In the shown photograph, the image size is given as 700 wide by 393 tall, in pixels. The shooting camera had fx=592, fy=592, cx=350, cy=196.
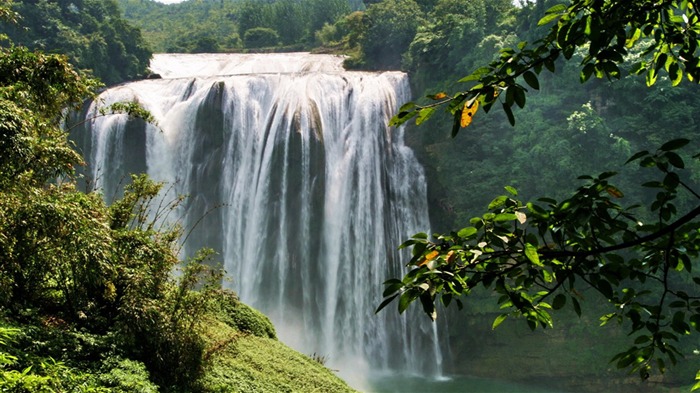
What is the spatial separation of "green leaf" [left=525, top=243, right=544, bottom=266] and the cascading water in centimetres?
1741

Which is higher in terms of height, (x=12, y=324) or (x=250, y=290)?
(x=250, y=290)

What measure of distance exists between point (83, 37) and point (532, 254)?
33687mm

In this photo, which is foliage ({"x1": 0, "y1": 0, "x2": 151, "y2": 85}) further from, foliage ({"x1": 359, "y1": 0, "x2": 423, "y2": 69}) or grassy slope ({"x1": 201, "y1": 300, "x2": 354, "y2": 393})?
grassy slope ({"x1": 201, "y1": 300, "x2": 354, "y2": 393})

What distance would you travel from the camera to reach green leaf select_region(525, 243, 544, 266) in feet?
6.28

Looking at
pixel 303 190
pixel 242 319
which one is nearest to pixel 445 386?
pixel 303 190

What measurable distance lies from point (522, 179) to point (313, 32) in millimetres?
32947

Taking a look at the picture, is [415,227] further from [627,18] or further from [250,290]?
[627,18]

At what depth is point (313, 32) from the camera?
163 ft

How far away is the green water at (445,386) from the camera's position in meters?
18.0

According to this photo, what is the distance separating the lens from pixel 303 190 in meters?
22.2

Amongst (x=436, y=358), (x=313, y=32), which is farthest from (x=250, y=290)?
(x=313, y=32)

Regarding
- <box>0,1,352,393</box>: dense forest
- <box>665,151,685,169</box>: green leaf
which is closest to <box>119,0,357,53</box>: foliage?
<box>0,1,352,393</box>: dense forest

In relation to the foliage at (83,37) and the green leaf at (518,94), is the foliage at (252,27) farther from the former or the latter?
the green leaf at (518,94)

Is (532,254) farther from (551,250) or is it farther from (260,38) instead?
(260,38)
